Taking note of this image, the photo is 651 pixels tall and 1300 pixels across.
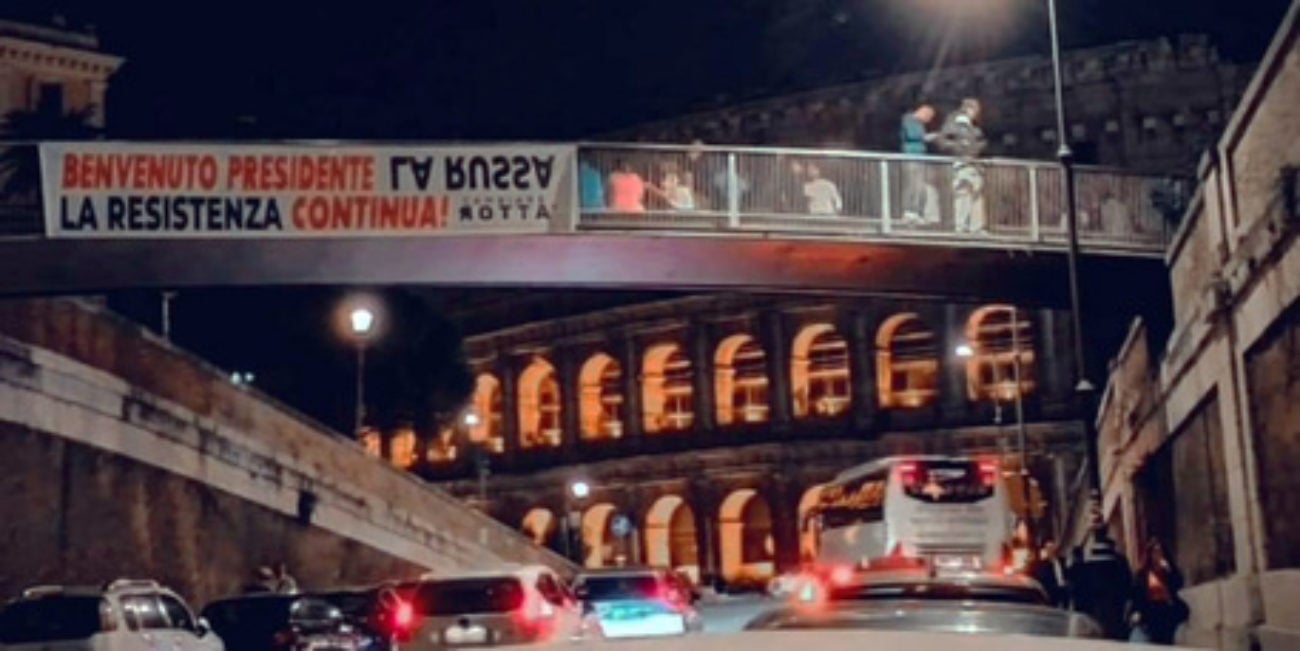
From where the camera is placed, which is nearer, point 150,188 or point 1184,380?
point 1184,380

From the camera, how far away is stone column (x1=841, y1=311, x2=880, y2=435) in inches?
3115

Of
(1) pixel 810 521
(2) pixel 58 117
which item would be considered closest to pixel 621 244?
(1) pixel 810 521

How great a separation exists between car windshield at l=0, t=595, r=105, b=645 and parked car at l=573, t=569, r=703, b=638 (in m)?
9.88

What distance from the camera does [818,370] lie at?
3250 inches

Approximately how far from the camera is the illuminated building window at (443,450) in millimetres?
93938

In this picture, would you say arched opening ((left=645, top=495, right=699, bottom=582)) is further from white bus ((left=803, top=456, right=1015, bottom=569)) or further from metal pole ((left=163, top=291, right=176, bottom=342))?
white bus ((left=803, top=456, right=1015, bottom=569))

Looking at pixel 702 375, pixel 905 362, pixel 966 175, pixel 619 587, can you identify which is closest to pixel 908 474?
pixel 619 587

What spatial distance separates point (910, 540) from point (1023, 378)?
41328 millimetres

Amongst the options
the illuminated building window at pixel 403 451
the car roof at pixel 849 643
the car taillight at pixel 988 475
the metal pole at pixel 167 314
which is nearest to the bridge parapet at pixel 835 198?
the car taillight at pixel 988 475

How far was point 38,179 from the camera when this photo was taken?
2670 cm

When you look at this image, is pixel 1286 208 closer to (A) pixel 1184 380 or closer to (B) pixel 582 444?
(A) pixel 1184 380

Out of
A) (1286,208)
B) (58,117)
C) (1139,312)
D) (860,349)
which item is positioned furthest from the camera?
(860,349)

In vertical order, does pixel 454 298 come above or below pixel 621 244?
above

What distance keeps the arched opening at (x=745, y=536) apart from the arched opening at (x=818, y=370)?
4.76 meters
